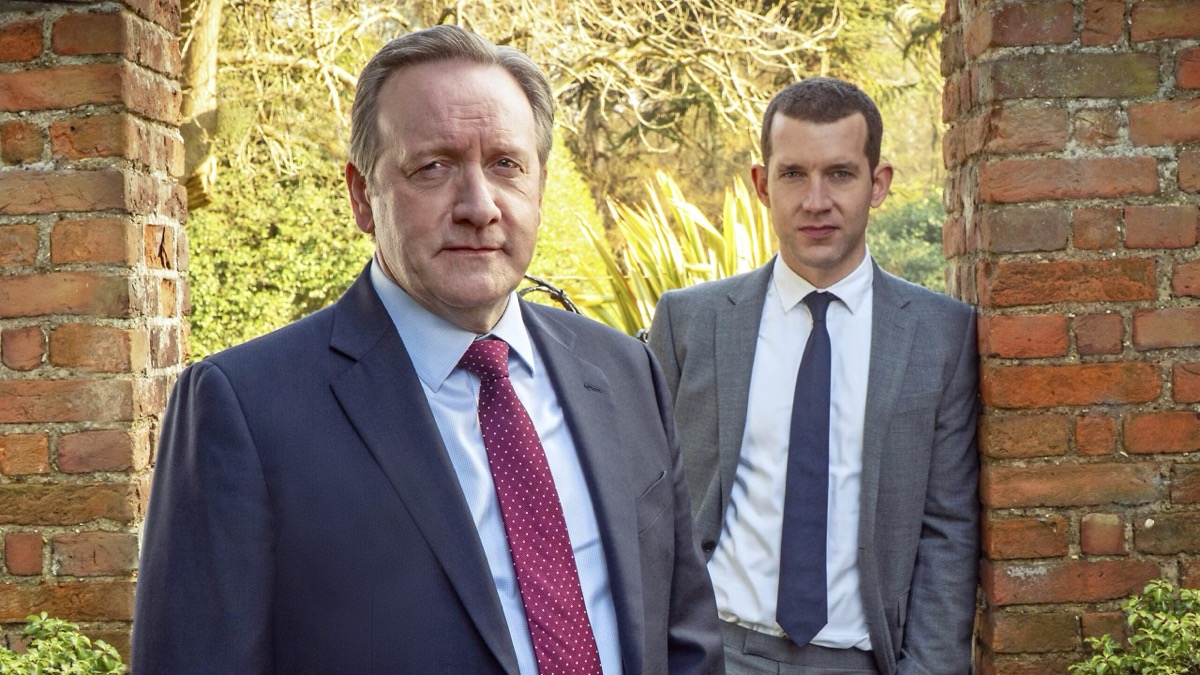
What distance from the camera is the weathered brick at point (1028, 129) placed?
2750 mm

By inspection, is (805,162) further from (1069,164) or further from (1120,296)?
(1120,296)

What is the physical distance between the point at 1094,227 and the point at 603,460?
151 cm

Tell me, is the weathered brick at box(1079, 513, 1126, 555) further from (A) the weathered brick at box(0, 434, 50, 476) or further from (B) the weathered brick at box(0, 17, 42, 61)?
(B) the weathered brick at box(0, 17, 42, 61)

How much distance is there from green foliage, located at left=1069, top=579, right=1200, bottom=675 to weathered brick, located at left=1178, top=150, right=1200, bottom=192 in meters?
0.90

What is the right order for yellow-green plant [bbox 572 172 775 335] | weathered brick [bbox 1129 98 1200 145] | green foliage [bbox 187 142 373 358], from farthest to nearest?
green foliage [bbox 187 142 373 358], yellow-green plant [bbox 572 172 775 335], weathered brick [bbox 1129 98 1200 145]

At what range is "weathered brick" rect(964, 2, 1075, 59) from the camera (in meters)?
2.74

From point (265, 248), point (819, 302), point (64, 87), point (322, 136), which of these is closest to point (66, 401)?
point (64, 87)

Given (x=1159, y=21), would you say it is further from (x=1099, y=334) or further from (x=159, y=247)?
(x=159, y=247)

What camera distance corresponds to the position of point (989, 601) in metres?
2.84

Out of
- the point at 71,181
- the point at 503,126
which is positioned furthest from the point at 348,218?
the point at 503,126

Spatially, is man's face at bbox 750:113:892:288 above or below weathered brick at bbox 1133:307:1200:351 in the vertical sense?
above

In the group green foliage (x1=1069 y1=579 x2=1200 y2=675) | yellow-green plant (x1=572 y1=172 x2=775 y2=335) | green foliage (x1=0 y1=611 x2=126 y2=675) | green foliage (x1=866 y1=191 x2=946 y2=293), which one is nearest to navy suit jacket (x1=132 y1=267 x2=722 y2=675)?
green foliage (x1=0 y1=611 x2=126 y2=675)

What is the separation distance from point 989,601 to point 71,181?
233cm

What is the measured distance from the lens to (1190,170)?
276cm
